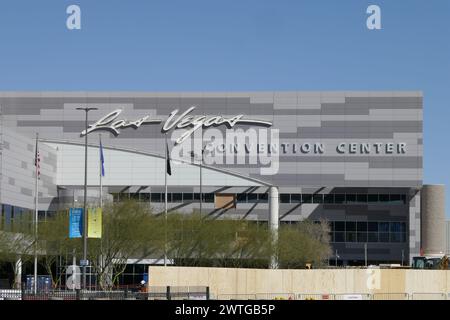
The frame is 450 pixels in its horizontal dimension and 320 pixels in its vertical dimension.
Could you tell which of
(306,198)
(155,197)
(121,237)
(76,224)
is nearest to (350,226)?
(306,198)

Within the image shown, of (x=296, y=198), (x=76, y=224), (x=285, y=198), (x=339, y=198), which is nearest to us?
(x=76, y=224)

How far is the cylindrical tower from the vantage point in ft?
451

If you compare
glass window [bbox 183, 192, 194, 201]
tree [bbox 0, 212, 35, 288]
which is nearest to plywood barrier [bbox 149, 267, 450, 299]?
tree [bbox 0, 212, 35, 288]

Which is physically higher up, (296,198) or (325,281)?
(296,198)

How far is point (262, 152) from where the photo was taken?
14138cm

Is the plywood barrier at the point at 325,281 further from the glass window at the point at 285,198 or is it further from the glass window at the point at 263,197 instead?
the glass window at the point at 285,198

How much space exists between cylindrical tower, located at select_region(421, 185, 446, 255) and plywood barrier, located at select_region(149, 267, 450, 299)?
82065 mm

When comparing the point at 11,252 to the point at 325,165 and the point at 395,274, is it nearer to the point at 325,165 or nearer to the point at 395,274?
the point at 395,274

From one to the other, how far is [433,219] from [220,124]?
35466mm

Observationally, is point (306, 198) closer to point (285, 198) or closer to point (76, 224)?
point (285, 198)

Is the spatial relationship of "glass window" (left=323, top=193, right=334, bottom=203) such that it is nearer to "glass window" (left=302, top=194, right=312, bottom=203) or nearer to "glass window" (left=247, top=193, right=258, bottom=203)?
"glass window" (left=302, top=194, right=312, bottom=203)

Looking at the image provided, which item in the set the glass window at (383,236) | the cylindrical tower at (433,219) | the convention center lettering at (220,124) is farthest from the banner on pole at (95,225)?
the cylindrical tower at (433,219)

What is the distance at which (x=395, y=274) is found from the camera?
57281 millimetres

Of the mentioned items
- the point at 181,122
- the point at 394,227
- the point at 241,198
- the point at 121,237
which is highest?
the point at 181,122
